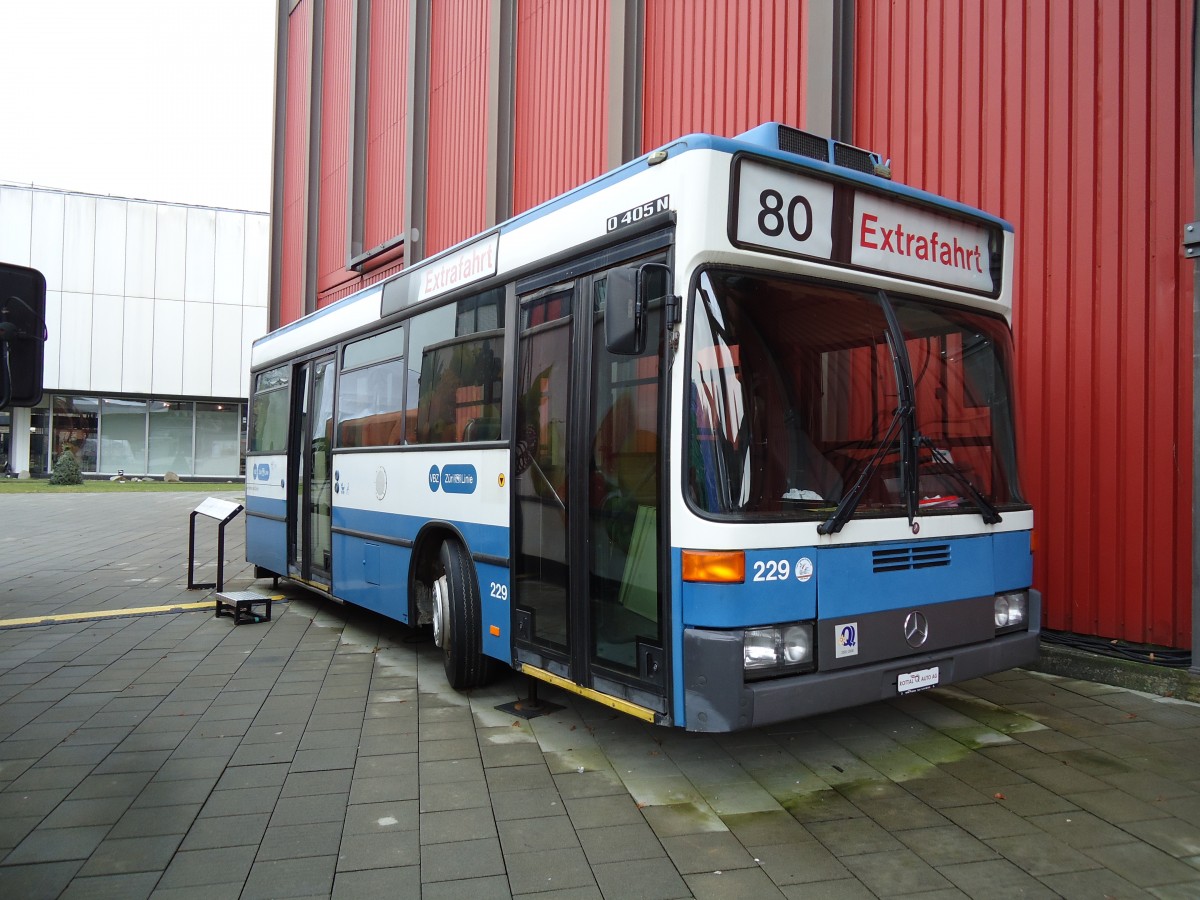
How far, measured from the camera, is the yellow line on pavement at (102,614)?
8.10m

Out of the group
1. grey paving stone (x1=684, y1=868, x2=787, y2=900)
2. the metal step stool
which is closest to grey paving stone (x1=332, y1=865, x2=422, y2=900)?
grey paving stone (x1=684, y1=868, x2=787, y2=900)

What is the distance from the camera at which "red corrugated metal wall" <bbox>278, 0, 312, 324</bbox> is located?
67.6 feet

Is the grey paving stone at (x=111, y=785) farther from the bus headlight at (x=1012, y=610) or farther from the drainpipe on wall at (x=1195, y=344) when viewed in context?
the drainpipe on wall at (x=1195, y=344)

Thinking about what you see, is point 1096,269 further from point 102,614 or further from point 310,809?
A: point 102,614

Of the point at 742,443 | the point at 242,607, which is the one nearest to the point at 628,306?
the point at 742,443

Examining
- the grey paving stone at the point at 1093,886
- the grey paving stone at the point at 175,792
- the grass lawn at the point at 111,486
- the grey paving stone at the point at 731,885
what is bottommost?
the grey paving stone at the point at 175,792

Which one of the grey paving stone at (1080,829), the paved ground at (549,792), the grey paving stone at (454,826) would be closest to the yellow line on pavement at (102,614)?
the paved ground at (549,792)

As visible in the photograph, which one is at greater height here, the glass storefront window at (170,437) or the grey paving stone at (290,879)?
the glass storefront window at (170,437)

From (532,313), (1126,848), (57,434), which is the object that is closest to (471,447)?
(532,313)

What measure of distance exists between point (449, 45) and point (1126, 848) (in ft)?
48.3

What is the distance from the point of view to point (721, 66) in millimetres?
9211

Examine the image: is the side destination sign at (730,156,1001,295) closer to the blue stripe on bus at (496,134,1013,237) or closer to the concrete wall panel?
the blue stripe on bus at (496,134,1013,237)

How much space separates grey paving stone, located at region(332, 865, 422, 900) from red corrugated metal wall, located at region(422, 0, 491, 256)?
11.1 meters

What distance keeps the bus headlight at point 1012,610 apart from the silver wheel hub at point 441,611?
11.0ft
